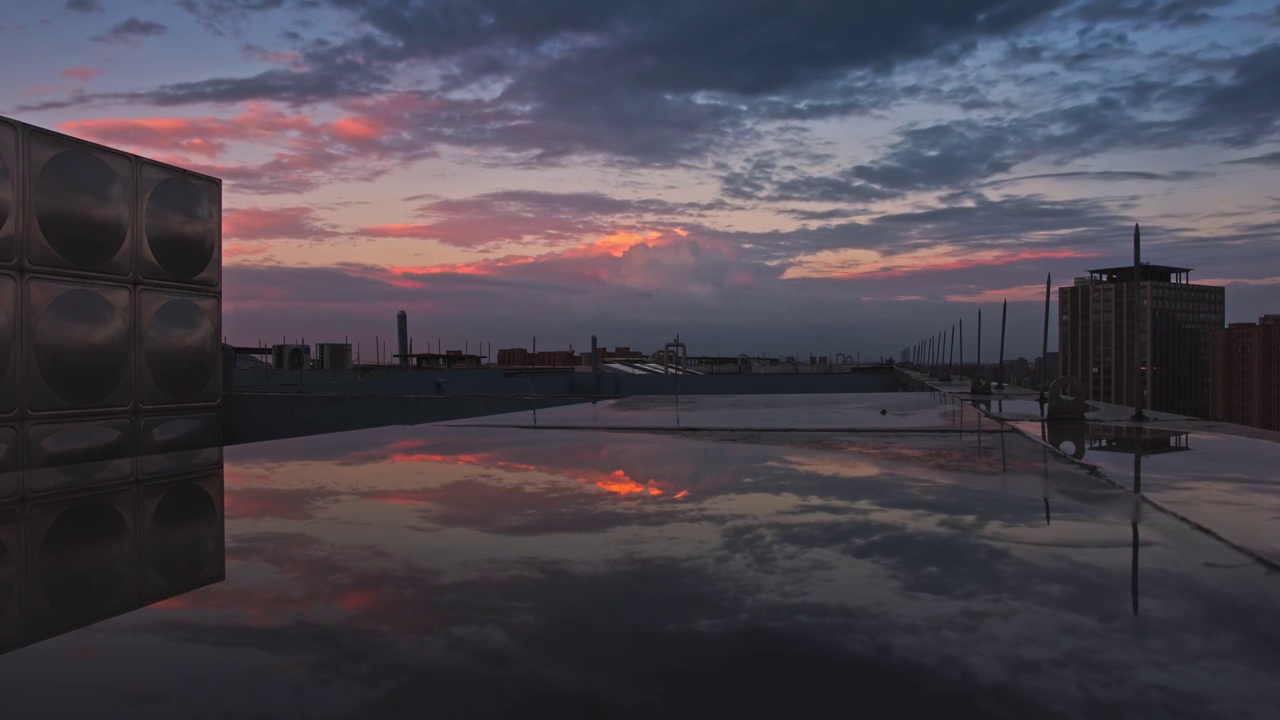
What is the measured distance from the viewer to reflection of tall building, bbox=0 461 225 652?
4.52 meters

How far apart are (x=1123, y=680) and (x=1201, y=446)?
1056cm

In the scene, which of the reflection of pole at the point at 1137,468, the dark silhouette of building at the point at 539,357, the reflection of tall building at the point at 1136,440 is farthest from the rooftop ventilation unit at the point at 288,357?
the dark silhouette of building at the point at 539,357

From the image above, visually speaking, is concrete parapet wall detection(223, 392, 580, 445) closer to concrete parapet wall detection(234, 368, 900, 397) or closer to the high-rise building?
concrete parapet wall detection(234, 368, 900, 397)

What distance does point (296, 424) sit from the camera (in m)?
18.3

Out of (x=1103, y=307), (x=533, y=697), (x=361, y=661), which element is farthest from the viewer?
(x=1103, y=307)

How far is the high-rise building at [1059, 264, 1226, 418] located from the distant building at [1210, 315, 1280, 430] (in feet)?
18.8

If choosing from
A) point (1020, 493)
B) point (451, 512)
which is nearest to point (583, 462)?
point (451, 512)

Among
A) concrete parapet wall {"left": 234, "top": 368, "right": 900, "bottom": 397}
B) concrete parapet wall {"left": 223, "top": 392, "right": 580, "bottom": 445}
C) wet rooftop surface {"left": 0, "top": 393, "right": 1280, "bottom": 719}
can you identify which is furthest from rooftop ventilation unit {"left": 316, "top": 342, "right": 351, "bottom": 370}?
wet rooftop surface {"left": 0, "top": 393, "right": 1280, "bottom": 719}

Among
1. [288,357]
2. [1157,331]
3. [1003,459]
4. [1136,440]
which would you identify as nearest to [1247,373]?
[1157,331]

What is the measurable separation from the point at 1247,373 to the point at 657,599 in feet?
282

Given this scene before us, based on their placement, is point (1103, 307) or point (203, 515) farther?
point (1103, 307)

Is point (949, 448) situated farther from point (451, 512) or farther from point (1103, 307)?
point (1103, 307)

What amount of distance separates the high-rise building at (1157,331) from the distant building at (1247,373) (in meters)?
5.72

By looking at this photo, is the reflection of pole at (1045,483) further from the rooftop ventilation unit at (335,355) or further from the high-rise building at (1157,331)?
the high-rise building at (1157,331)
